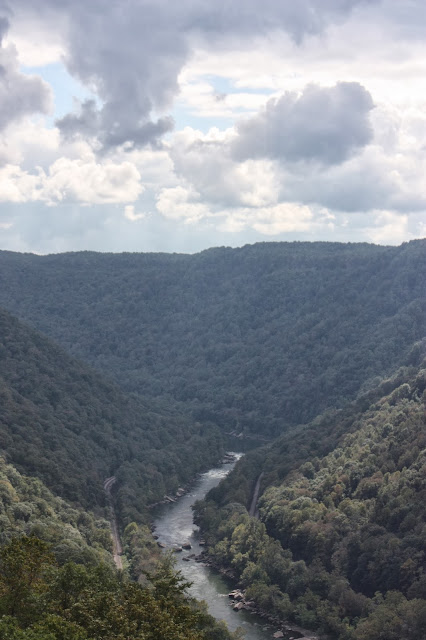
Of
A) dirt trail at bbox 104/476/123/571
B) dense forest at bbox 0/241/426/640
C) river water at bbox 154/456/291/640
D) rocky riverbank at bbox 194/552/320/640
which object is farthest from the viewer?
dirt trail at bbox 104/476/123/571

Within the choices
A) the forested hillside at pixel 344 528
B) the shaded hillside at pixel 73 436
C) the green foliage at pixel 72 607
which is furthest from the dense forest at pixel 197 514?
the shaded hillside at pixel 73 436

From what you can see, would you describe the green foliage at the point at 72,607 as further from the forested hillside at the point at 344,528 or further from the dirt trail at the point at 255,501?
the dirt trail at the point at 255,501

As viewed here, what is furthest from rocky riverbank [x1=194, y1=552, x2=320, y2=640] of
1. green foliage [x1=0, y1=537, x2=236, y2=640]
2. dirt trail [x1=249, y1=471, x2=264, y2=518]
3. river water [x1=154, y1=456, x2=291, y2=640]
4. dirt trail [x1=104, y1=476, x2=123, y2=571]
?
green foliage [x1=0, y1=537, x2=236, y2=640]

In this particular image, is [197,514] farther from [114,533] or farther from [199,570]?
[199,570]

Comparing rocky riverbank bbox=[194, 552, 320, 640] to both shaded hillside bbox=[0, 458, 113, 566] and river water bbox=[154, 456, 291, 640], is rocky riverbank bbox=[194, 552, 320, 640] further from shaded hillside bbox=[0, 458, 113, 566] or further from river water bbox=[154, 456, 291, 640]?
shaded hillside bbox=[0, 458, 113, 566]

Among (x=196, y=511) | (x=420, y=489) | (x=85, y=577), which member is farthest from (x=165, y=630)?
(x=196, y=511)

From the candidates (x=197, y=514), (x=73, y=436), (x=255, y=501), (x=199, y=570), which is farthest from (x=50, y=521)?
(x=255, y=501)
